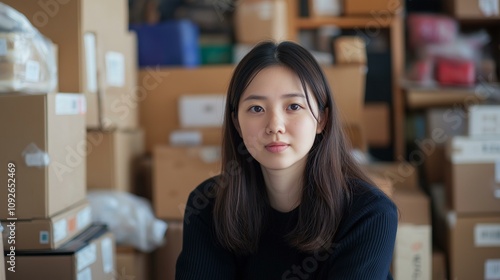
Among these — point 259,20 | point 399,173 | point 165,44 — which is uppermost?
point 259,20

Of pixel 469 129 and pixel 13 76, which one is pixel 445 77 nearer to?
pixel 469 129

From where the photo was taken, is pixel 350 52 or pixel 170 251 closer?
pixel 170 251

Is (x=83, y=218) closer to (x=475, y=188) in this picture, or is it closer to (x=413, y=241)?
(x=413, y=241)

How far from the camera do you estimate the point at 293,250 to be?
1380 mm

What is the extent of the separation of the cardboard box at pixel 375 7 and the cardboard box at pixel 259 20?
0.36 meters

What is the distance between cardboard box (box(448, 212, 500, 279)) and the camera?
6.98ft

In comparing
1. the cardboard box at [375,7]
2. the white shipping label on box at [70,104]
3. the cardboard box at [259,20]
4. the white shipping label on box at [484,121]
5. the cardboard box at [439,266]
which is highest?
the cardboard box at [375,7]

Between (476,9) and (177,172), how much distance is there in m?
1.58

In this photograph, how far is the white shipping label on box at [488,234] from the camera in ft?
6.98

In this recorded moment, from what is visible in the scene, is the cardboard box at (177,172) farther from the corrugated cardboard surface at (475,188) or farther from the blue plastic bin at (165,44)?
the corrugated cardboard surface at (475,188)

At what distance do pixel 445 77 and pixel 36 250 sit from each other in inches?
76.7

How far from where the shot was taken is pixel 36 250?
1.49 m

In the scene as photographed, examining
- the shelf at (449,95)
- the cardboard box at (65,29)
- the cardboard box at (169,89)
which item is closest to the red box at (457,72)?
the shelf at (449,95)

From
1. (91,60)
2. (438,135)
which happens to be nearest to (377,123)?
(438,135)
